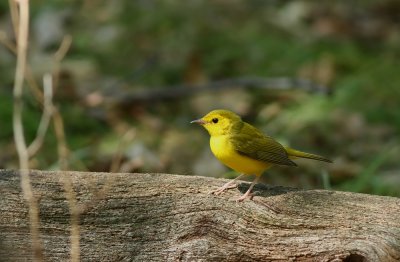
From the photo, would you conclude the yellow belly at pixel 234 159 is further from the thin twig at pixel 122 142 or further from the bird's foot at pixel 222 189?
the thin twig at pixel 122 142

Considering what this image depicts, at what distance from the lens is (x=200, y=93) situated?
857 centimetres

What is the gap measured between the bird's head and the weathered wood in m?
0.62

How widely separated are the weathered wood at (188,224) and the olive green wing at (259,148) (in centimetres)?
41

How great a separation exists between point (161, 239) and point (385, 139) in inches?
185

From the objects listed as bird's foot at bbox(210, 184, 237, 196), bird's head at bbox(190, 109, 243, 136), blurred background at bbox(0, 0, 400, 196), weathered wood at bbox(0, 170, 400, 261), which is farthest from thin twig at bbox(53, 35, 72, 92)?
blurred background at bbox(0, 0, 400, 196)

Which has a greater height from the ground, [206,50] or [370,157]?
[206,50]

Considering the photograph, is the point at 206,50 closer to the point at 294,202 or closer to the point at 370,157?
the point at 370,157

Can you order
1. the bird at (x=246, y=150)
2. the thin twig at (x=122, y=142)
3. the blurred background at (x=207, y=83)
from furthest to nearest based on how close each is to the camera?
the blurred background at (x=207, y=83) → the bird at (x=246, y=150) → the thin twig at (x=122, y=142)

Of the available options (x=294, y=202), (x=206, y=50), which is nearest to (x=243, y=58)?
(x=206, y=50)

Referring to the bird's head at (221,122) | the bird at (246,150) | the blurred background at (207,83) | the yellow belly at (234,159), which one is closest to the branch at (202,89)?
the blurred background at (207,83)

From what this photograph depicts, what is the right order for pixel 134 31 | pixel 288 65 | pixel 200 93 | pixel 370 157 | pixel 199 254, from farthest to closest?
pixel 134 31 < pixel 288 65 < pixel 200 93 < pixel 370 157 < pixel 199 254

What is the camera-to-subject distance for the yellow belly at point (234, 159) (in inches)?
180

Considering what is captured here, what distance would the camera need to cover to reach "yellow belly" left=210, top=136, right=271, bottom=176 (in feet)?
15.0

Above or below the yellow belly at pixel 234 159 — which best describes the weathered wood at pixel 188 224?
below
